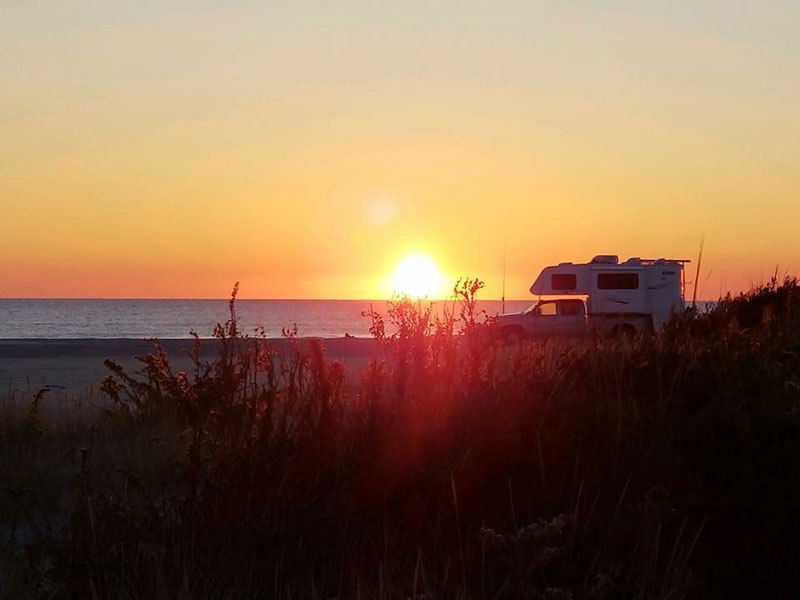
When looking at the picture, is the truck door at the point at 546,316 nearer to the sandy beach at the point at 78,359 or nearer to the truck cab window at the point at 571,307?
the truck cab window at the point at 571,307

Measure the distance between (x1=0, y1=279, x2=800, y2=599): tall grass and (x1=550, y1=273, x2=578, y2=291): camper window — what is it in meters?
25.1

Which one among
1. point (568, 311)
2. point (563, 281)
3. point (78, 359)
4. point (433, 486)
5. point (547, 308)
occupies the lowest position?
point (433, 486)

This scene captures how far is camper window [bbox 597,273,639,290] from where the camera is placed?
31.5 meters

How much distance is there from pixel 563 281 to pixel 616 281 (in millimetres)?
1774

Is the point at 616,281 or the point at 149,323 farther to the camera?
the point at 149,323

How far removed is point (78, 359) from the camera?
1133 inches

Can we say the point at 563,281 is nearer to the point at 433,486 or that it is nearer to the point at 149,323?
the point at 433,486

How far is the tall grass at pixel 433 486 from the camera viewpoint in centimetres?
393

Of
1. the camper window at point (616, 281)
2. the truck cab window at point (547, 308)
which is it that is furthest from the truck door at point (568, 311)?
the camper window at point (616, 281)

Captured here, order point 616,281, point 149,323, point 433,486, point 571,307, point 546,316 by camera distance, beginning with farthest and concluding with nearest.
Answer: point 149,323 < point 616,281 < point 571,307 < point 546,316 < point 433,486

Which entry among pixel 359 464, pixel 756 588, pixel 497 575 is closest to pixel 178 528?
pixel 359 464

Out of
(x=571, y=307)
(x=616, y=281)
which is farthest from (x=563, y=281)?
(x=571, y=307)

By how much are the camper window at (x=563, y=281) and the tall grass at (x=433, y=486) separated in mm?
25121

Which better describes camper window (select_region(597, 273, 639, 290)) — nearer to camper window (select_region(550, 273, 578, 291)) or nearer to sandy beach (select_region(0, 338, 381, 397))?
camper window (select_region(550, 273, 578, 291))
